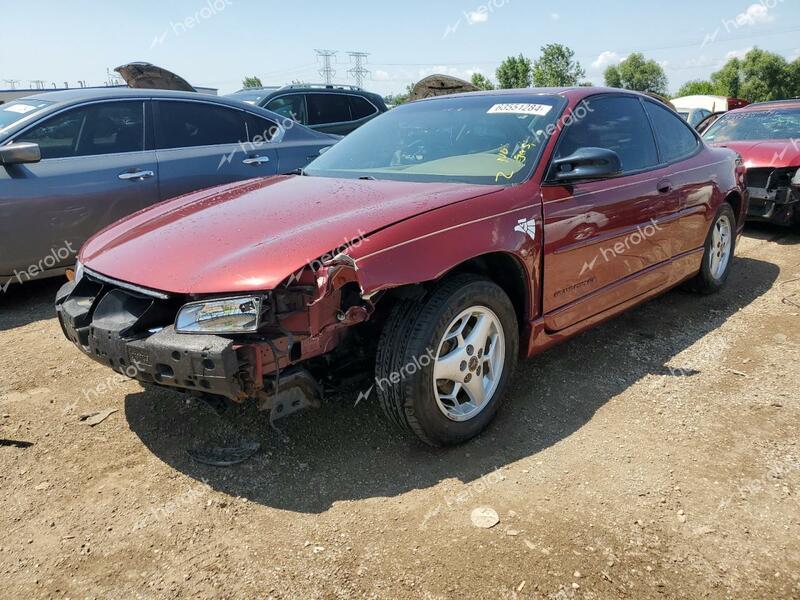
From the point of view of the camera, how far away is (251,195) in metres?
3.11

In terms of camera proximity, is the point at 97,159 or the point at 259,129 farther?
the point at 259,129

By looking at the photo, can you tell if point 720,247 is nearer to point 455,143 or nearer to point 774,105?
point 455,143

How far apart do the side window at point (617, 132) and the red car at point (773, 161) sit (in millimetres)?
3715

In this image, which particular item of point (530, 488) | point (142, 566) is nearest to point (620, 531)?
point (530, 488)

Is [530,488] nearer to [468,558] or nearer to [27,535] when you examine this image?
[468,558]

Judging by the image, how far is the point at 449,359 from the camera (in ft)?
8.32

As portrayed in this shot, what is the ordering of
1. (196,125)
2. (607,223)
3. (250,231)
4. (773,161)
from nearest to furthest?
1. (250,231)
2. (607,223)
3. (196,125)
4. (773,161)

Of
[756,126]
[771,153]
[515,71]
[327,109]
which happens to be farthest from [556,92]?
[515,71]

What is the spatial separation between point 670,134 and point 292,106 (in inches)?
216

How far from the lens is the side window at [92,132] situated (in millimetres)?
4441

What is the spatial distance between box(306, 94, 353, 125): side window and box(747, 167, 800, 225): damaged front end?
5289mm

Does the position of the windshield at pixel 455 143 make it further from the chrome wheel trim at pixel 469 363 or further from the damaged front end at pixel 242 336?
the damaged front end at pixel 242 336

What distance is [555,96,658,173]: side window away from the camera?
128 inches

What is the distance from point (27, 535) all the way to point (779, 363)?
3.97 meters
